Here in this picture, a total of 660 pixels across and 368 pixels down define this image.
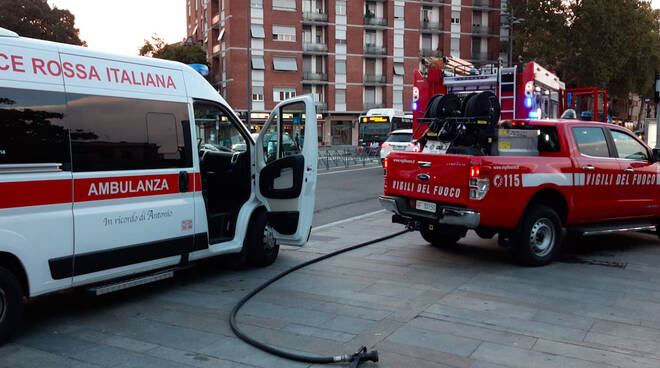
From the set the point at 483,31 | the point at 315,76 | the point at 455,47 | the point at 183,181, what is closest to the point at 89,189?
the point at 183,181

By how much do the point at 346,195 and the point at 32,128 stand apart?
11.4 m

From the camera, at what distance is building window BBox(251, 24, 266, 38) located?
52.3 metres

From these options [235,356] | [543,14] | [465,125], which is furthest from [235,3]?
[235,356]

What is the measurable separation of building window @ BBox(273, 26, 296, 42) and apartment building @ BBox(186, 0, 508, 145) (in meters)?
0.09

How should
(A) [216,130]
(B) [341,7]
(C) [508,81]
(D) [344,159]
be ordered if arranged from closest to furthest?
1. (A) [216,130]
2. (C) [508,81]
3. (D) [344,159]
4. (B) [341,7]

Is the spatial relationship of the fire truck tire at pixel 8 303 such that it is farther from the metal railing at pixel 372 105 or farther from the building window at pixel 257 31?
the metal railing at pixel 372 105

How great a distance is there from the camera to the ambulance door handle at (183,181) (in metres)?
6.03

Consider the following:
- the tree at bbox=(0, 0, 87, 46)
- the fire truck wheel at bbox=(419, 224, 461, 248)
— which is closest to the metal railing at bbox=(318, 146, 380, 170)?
the fire truck wheel at bbox=(419, 224, 461, 248)

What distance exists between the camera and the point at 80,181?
5.11 metres

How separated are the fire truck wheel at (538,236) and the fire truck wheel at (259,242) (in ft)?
10.1

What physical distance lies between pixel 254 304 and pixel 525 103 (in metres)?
9.33

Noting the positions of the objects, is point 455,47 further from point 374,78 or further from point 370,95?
point 370,95

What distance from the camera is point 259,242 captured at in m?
7.13

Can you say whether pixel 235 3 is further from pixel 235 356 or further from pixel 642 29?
pixel 235 356
